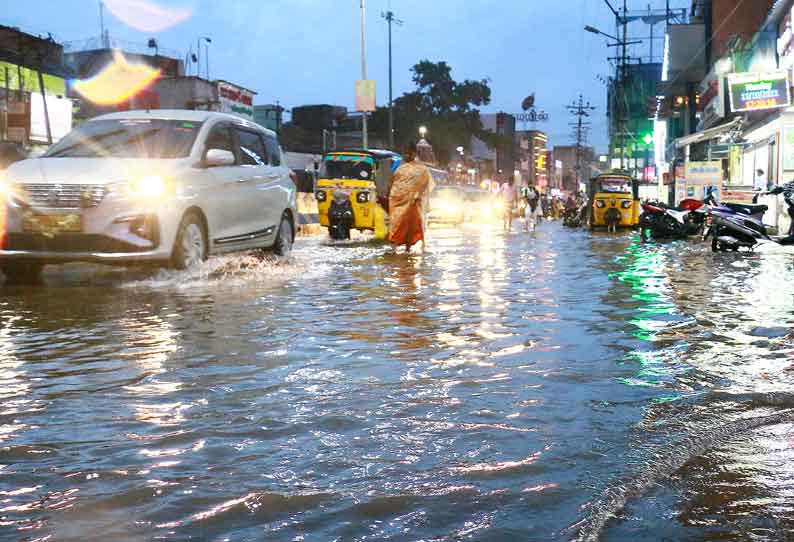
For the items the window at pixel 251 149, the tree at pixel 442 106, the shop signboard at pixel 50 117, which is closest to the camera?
the window at pixel 251 149

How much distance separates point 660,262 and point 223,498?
12.8m

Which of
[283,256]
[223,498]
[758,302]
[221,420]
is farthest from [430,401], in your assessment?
[283,256]

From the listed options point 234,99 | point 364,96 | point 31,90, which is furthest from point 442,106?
point 31,90

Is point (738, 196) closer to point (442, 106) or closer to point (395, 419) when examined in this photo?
point (395, 419)

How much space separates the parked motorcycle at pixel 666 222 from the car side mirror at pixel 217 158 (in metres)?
14.6

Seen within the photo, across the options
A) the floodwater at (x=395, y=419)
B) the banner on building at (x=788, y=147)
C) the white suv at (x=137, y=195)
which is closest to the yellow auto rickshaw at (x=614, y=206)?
the banner on building at (x=788, y=147)

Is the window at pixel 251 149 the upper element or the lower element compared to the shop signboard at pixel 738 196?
upper

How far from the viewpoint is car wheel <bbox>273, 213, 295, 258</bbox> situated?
1395 centimetres

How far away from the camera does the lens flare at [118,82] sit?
50.9 metres

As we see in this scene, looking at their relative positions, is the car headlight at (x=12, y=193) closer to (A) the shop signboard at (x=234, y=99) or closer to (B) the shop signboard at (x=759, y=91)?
(B) the shop signboard at (x=759, y=91)

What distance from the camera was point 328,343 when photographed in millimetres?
6547

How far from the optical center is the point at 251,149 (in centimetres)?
1294

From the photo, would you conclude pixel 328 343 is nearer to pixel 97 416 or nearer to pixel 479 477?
pixel 97 416

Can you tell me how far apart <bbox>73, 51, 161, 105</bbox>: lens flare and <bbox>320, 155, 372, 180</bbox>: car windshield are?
28.1 meters
